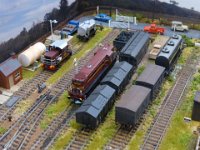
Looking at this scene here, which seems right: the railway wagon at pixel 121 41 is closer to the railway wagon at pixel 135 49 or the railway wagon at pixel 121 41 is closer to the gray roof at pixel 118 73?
the railway wagon at pixel 135 49

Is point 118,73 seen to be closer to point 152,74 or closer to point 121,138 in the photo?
point 152,74

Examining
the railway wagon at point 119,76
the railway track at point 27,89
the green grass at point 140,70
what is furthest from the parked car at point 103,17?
the railway wagon at point 119,76

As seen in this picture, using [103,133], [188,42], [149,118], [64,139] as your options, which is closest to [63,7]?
[188,42]

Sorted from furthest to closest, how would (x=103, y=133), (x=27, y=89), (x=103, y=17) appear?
1. (x=103, y=17)
2. (x=27, y=89)
3. (x=103, y=133)

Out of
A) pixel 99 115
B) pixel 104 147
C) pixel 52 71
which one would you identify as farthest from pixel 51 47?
pixel 104 147

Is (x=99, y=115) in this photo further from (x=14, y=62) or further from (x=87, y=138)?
(x=14, y=62)

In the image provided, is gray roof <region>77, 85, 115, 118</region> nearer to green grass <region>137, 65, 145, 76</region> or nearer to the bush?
green grass <region>137, 65, 145, 76</region>
